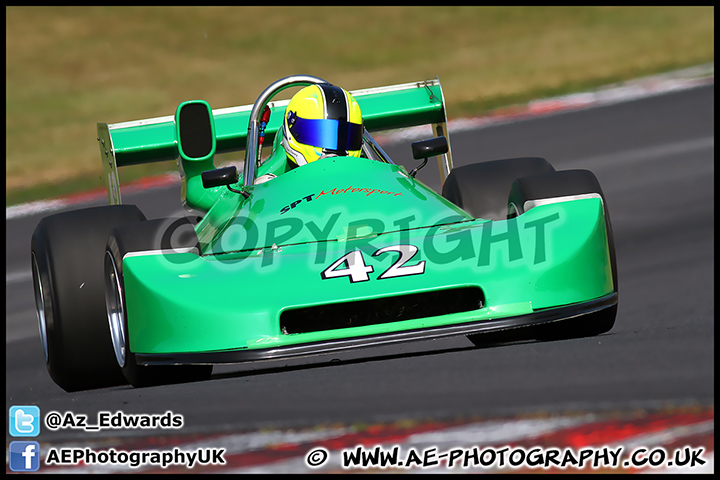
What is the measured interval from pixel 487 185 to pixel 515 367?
185 centimetres

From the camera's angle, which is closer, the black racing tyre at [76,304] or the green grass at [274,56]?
the black racing tyre at [76,304]

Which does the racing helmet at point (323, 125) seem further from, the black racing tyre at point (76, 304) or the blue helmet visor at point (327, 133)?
the black racing tyre at point (76, 304)

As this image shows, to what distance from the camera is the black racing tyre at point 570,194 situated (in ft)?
18.9

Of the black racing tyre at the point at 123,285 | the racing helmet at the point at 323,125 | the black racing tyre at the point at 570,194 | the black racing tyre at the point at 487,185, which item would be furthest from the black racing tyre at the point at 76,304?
the black racing tyre at the point at 570,194

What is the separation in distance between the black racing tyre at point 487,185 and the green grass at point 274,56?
24.7 ft

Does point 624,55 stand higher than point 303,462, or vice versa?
point 624,55

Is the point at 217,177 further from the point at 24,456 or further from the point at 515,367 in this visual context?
the point at 24,456

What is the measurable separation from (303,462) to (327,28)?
21764 millimetres

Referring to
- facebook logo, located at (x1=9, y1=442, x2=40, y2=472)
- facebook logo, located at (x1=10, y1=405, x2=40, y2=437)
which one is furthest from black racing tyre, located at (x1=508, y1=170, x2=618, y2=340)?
facebook logo, located at (x1=9, y1=442, x2=40, y2=472)

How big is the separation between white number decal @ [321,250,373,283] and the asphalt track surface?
17.2 inches

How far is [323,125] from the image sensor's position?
259 inches
